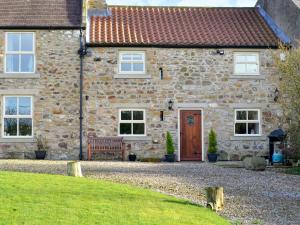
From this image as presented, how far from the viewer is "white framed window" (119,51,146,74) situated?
70.4 ft

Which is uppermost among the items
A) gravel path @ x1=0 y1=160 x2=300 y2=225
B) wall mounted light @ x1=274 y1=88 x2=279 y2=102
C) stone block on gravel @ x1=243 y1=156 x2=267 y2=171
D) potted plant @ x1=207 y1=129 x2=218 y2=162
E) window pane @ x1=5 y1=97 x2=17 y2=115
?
wall mounted light @ x1=274 y1=88 x2=279 y2=102

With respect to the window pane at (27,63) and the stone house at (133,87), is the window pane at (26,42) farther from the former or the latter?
the window pane at (27,63)

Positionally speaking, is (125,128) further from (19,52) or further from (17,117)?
(19,52)

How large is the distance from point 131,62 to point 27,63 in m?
4.42

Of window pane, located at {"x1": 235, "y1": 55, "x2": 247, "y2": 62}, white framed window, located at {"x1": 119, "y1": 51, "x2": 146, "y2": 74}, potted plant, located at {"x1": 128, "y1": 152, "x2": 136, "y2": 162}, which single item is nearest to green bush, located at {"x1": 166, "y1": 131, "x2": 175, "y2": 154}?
potted plant, located at {"x1": 128, "y1": 152, "x2": 136, "y2": 162}

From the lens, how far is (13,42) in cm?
2133

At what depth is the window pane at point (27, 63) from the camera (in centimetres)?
2119

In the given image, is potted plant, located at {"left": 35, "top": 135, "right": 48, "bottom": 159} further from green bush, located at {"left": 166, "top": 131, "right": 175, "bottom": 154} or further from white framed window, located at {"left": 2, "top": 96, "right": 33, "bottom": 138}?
green bush, located at {"left": 166, "top": 131, "right": 175, "bottom": 154}

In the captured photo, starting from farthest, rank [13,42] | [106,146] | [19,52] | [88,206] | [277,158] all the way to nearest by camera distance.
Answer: [13,42] → [19,52] → [106,146] → [277,158] → [88,206]

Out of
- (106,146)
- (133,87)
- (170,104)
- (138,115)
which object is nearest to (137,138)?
(138,115)

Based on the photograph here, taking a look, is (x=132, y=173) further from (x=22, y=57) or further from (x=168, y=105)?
(x=22, y=57)

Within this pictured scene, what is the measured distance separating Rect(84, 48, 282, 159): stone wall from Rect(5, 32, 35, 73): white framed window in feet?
8.08

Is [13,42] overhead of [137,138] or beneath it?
overhead

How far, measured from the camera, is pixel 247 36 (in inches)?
890
